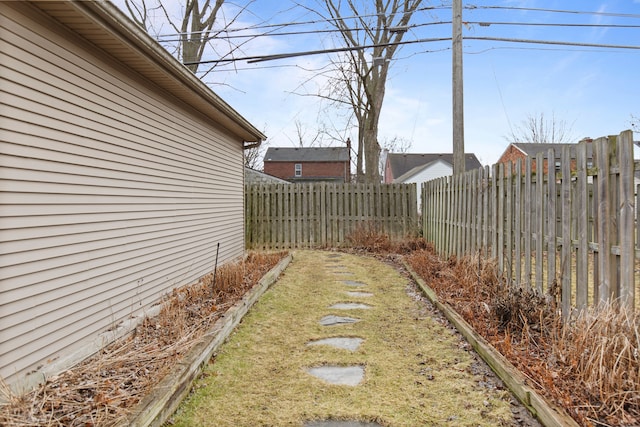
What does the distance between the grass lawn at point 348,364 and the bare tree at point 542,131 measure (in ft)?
105

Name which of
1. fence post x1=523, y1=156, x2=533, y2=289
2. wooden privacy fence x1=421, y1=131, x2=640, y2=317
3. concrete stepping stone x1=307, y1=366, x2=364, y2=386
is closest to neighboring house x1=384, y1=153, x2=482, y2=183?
wooden privacy fence x1=421, y1=131, x2=640, y2=317

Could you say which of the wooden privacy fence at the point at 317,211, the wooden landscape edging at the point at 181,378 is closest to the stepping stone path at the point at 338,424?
the wooden landscape edging at the point at 181,378

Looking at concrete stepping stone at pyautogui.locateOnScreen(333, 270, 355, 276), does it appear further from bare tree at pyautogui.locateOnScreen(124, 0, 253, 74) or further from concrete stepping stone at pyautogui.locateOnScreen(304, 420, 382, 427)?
bare tree at pyautogui.locateOnScreen(124, 0, 253, 74)

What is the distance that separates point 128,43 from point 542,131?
3582cm

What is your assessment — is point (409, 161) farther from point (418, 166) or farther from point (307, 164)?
point (307, 164)

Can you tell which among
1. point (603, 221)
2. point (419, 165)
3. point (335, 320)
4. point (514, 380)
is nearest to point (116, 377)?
point (335, 320)

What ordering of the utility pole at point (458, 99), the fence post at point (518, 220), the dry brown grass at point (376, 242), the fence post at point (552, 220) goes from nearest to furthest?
1. the fence post at point (552, 220)
2. the fence post at point (518, 220)
3. the utility pole at point (458, 99)
4. the dry brown grass at point (376, 242)

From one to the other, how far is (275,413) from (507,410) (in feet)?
4.82

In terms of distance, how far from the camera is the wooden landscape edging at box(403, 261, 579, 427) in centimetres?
228

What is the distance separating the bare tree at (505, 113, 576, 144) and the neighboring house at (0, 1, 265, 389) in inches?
1286

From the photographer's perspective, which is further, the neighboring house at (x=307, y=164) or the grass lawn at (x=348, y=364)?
the neighboring house at (x=307, y=164)

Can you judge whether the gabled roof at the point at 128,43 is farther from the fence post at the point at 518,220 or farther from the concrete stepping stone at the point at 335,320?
the fence post at the point at 518,220

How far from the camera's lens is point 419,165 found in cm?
4084

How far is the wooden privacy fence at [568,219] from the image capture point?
115 inches
